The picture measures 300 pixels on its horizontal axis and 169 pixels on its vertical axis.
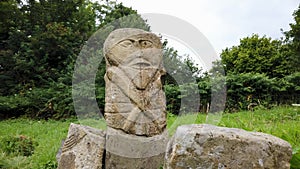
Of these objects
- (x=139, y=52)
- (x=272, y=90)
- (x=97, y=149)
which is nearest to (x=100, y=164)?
(x=97, y=149)

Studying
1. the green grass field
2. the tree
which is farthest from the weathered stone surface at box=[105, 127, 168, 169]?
the tree

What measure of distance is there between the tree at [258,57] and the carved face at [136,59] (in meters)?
11.1

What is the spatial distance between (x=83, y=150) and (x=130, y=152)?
0.54 metres

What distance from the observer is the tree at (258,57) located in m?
14.8

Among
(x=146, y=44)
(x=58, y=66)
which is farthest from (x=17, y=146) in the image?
(x=58, y=66)

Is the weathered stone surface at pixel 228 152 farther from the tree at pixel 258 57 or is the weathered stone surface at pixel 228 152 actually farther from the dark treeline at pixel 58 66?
the tree at pixel 258 57

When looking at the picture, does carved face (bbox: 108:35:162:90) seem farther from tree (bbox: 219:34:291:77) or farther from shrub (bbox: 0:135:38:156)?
tree (bbox: 219:34:291:77)

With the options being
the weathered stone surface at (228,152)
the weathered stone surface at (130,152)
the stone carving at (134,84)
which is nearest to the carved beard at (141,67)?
the stone carving at (134,84)

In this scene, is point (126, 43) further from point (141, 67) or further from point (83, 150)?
point (83, 150)

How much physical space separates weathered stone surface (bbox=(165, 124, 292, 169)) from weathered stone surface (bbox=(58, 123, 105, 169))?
6.07 ft

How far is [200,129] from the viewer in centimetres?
168

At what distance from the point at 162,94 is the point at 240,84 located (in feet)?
25.7

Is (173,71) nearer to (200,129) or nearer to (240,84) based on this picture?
(200,129)

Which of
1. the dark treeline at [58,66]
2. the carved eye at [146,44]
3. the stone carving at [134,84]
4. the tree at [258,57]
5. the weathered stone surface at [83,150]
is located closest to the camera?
the weathered stone surface at [83,150]
